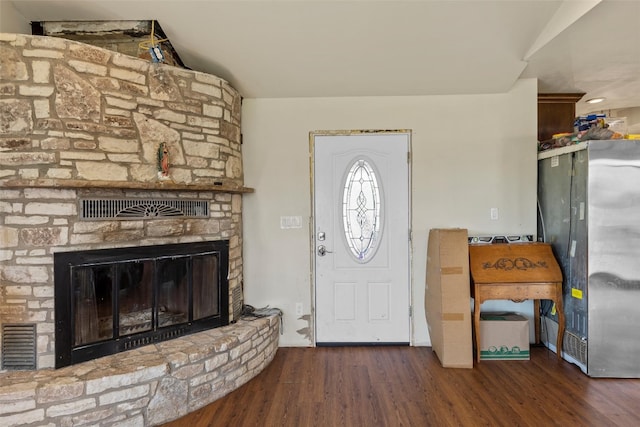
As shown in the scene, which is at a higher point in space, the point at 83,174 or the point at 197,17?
the point at 197,17

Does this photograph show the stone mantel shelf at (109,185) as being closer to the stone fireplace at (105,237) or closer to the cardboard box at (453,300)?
the stone fireplace at (105,237)

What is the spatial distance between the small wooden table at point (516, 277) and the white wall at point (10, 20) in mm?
3948

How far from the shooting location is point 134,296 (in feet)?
7.73

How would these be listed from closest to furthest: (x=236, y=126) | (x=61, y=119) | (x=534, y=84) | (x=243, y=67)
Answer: (x=61, y=119)
(x=243, y=67)
(x=236, y=126)
(x=534, y=84)

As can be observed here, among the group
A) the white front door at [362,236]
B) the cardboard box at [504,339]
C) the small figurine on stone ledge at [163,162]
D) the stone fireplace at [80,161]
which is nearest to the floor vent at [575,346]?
the cardboard box at [504,339]

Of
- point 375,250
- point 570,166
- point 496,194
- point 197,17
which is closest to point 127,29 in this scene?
point 197,17

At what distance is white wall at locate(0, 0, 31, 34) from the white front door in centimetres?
233

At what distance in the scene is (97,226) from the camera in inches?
83.8

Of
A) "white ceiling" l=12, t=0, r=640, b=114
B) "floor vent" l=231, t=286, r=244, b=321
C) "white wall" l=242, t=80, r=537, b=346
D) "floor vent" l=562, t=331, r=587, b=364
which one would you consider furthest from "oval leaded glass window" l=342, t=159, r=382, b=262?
"floor vent" l=562, t=331, r=587, b=364

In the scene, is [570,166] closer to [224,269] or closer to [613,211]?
[613,211]

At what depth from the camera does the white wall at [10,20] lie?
84.7 inches

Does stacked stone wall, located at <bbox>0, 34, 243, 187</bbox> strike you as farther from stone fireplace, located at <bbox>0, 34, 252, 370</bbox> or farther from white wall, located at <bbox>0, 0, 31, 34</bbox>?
white wall, located at <bbox>0, 0, 31, 34</bbox>

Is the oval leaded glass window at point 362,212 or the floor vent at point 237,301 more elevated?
the oval leaded glass window at point 362,212

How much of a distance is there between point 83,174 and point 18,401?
1340mm
